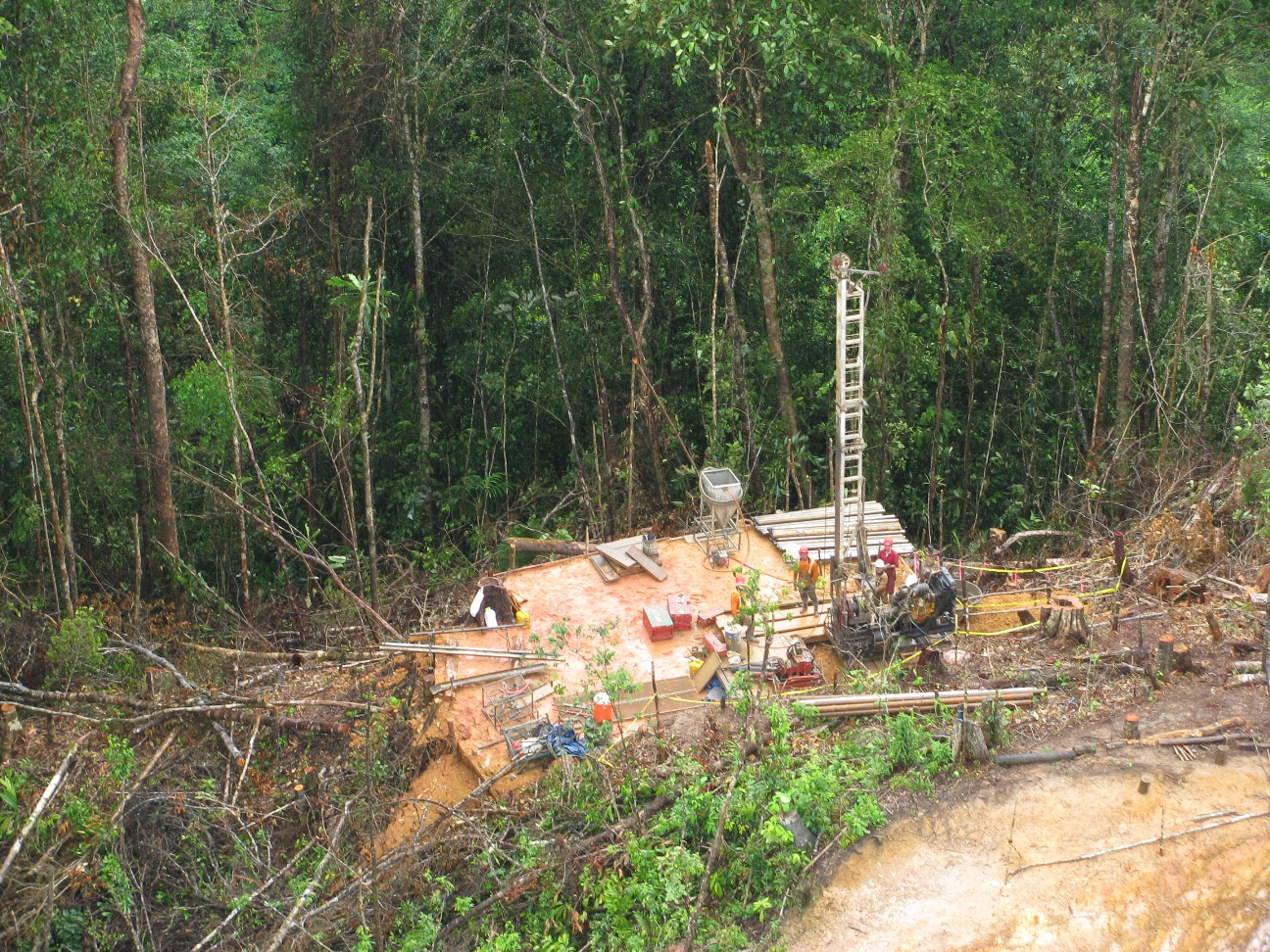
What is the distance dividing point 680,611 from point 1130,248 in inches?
273

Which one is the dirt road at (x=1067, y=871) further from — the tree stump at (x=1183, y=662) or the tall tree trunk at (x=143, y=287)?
the tall tree trunk at (x=143, y=287)

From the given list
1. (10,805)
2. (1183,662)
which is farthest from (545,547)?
(1183,662)

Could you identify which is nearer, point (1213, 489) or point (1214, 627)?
point (1214, 627)

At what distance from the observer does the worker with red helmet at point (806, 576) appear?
1041 cm

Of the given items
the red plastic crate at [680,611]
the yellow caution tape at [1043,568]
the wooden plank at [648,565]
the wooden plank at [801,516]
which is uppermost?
the wooden plank at [801,516]

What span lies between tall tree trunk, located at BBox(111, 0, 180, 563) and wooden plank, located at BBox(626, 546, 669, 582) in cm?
492

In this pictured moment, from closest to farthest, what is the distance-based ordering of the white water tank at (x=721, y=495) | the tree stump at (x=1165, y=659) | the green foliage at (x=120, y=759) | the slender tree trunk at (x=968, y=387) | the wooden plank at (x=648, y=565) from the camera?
1. the green foliage at (x=120, y=759)
2. the tree stump at (x=1165, y=659)
3. the wooden plank at (x=648, y=565)
4. the white water tank at (x=721, y=495)
5. the slender tree trunk at (x=968, y=387)

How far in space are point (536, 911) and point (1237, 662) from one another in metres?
6.03

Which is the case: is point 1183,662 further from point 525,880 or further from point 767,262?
point 767,262

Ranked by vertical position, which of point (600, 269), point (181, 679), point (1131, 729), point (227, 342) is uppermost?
point (600, 269)

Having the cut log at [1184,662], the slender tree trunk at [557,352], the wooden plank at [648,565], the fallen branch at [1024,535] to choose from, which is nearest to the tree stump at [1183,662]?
the cut log at [1184,662]

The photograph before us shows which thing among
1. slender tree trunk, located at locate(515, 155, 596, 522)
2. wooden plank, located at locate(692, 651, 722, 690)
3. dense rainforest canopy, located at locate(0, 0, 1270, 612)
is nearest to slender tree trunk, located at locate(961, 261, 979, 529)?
dense rainforest canopy, located at locate(0, 0, 1270, 612)

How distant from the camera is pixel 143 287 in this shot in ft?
38.5

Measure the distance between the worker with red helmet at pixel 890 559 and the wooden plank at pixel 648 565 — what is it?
2.06m
